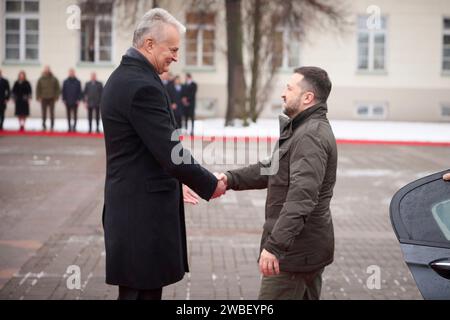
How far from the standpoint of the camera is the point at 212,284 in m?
6.54

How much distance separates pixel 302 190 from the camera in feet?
12.8

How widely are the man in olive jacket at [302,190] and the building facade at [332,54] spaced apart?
26241 millimetres

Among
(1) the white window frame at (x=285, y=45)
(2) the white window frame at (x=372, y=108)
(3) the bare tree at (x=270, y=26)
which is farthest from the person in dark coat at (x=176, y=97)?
(2) the white window frame at (x=372, y=108)

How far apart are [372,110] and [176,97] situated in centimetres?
1278

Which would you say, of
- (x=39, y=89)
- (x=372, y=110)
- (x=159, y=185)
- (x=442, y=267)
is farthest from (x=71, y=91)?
(x=442, y=267)

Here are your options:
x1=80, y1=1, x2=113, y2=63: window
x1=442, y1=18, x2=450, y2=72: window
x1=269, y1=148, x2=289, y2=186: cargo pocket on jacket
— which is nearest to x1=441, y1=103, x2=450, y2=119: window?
x1=442, y1=18, x2=450, y2=72: window

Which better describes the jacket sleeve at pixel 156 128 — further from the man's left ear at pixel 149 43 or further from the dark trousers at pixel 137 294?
the dark trousers at pixel 137 294

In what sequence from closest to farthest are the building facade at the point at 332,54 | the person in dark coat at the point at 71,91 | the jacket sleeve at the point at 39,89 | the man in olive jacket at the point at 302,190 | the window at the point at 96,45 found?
the man in olive jacket at the point at 302,190, the person in dark coat at the point at 71,91, the jacket sleeve at the point at 39,89, the window at the point at 96,45, the building facade at the point at 332,54

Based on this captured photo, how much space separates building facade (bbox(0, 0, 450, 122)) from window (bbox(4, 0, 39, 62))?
0.04m

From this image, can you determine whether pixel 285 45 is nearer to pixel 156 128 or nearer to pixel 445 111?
pixel 445 111

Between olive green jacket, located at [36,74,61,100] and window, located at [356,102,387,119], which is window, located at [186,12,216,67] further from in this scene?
olive green jacket, located at [36,74,61,100]

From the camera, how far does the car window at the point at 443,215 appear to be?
3010 millimetres
